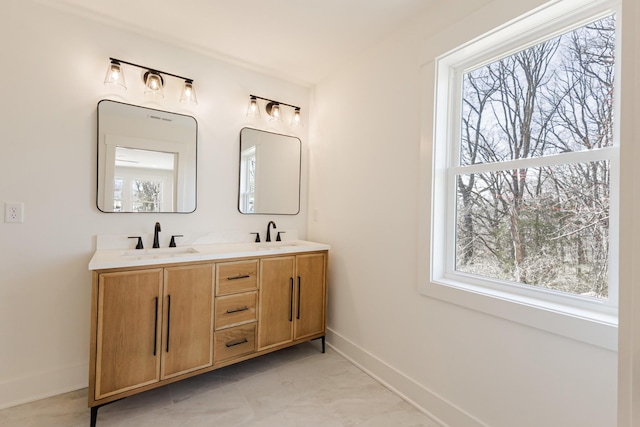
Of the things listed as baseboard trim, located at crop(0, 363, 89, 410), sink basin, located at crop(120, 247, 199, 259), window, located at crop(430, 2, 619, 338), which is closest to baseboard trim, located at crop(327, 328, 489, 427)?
window, located at crop(430, 2, 619, 338)

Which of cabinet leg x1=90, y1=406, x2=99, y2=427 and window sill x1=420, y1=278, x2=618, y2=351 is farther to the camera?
cabinet leg x1=90, y1=406, x2=99, y2=427

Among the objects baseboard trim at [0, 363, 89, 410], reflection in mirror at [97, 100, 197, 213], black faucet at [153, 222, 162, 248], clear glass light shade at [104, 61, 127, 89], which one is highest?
clear glass light shade at [104, 61, 127, 89]

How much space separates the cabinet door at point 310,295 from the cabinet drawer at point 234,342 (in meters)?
0.38

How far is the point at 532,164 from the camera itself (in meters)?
1.52

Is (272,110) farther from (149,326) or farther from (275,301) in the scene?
(149,326)

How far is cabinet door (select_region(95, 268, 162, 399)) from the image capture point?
5.42 ft

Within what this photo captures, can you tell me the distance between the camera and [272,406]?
1875 millimetres

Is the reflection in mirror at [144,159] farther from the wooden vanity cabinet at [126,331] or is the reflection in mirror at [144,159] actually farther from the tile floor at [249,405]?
the tile floor at [249,405]

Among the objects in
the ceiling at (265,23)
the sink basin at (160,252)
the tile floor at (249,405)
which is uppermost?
the ceiling at (265,23)

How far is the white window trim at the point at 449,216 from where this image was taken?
1263 mm

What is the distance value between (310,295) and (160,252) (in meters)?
1.19

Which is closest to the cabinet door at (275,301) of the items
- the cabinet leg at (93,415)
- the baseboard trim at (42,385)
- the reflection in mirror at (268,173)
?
the reflection in mirror at (268,173)

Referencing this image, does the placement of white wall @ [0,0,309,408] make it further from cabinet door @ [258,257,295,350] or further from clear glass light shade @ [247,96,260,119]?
cabinet door @ [258,257,295,350]

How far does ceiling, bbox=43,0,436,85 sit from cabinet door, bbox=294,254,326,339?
1.70 m
